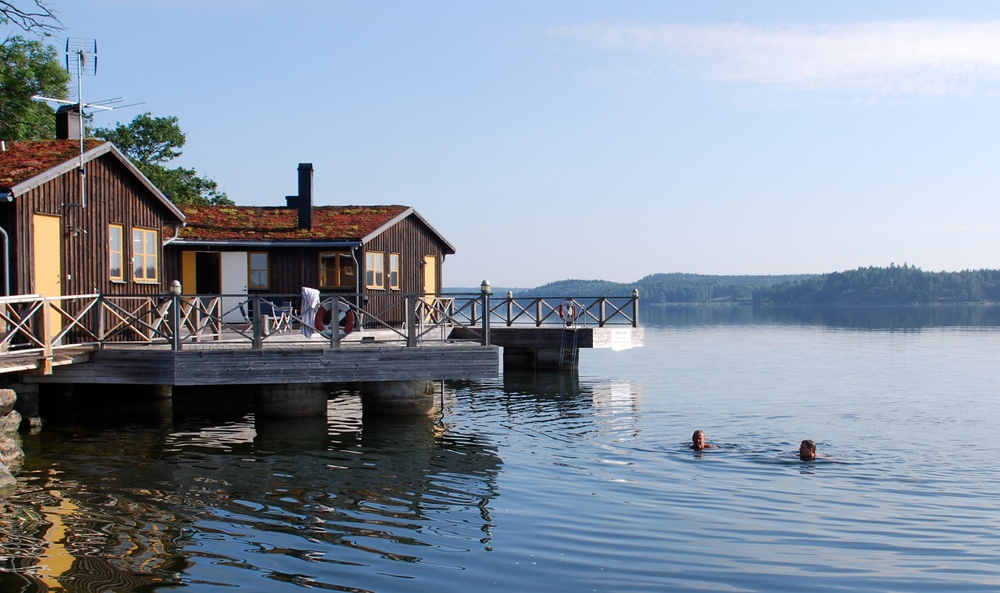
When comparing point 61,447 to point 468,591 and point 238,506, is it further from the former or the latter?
point 468,591

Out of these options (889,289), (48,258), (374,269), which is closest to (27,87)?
(374,269)

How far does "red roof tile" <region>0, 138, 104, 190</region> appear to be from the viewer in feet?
64.4

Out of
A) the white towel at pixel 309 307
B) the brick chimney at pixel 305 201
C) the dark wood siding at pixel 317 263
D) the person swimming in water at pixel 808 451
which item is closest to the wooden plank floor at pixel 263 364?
the white towel at pixel 309 307

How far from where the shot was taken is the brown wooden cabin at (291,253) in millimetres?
29422

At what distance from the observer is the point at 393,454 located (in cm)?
1788

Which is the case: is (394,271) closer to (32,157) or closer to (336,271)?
(336,271)

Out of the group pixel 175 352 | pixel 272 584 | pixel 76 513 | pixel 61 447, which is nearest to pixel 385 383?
pixel 175 352

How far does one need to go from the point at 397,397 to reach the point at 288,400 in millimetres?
2233

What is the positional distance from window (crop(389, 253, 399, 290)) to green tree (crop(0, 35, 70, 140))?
1338 cm

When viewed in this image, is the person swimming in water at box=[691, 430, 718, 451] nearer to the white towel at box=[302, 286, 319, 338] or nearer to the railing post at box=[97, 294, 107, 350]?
the white towel at box=[302, 286, 319, 338]

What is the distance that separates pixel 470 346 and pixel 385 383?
93.1 inches

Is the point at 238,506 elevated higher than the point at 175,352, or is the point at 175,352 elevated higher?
the point at 175,352

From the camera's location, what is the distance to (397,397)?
20.9m

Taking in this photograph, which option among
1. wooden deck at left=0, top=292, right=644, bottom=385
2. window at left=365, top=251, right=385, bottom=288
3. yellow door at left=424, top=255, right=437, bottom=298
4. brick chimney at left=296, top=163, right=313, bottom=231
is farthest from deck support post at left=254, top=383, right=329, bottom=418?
yellow door at left=424, top=255, right=437, bottom=298
